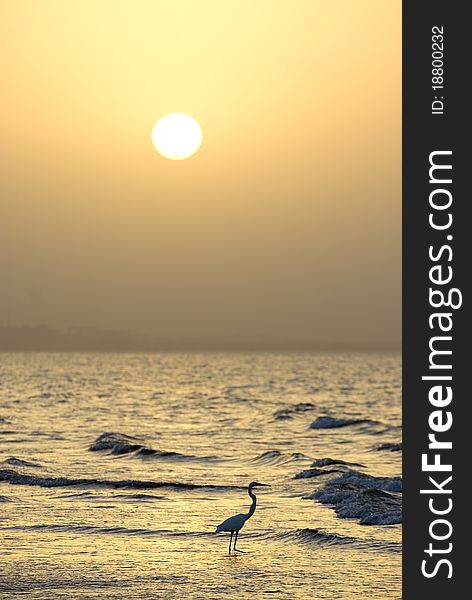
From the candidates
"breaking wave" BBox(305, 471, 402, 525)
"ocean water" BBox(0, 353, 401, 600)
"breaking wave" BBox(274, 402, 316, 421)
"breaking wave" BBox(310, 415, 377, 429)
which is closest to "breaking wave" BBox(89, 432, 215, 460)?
"ocean water" BBox(0, 353, 401, 600)

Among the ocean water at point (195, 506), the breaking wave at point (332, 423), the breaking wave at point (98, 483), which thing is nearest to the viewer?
the ocean water at point (195, 506)

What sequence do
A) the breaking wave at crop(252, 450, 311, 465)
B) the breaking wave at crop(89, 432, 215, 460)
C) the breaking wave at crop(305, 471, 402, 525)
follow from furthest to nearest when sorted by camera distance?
1. the breaking wave at crop(89, 432, 215, 460)
2. the breaking wave at crop(252, 450, 311, 465)
3. the breaking wave at crop(305, 471, 402, 525)

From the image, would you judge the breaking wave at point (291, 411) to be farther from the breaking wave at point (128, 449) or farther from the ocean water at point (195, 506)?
the breaking wave at point (128, 449)

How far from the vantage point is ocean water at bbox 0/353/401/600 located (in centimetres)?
1686

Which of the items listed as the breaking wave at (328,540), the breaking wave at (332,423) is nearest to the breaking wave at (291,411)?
the breaking wave at (332,423)

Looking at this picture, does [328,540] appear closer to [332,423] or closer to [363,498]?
[363,498]

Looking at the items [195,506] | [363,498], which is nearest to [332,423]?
[363,498]

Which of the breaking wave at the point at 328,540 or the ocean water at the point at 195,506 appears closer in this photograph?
the ocean water at the point at 195,506

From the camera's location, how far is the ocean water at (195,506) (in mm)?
16859

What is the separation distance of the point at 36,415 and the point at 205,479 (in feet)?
106

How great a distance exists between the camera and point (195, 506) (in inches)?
1024

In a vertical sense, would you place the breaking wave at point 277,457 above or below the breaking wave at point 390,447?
below

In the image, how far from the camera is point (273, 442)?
155 ft

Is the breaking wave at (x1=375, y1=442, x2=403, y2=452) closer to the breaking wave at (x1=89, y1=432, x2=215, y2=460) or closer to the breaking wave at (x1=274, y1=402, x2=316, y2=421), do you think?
the breaking wave at (x1=89, y1=432, x2=215, y2=460)
